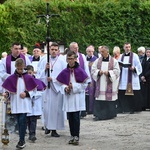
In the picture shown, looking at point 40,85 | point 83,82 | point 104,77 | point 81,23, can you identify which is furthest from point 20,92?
point 81,23

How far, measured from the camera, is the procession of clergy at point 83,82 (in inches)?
469

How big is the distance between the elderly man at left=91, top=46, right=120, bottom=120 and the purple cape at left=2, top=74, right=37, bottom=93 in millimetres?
4680

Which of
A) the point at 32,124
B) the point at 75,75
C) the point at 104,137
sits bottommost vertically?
the point at 104,137

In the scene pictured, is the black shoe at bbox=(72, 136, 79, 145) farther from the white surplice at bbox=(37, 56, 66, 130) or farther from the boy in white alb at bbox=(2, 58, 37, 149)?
the white surplice at bbox=(37, 56, 66, 130)

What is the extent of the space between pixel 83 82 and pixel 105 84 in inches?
164

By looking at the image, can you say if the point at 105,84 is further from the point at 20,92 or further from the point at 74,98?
the point at 20,92

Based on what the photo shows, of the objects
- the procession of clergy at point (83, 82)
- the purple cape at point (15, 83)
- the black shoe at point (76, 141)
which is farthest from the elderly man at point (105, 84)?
the purple cape at point (15, 83)

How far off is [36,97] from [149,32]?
1412 centimetres

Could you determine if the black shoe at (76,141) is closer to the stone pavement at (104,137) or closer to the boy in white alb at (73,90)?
the boy in white alb at (73,90)

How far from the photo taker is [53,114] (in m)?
13.0

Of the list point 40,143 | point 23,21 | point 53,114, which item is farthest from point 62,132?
point 23,21

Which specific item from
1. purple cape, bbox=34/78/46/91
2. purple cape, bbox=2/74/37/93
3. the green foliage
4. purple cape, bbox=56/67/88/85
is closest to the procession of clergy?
purple cape, bbox=56/67/88/85

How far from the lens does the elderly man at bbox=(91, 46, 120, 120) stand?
15797 mm

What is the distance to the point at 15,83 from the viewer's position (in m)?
11.2
